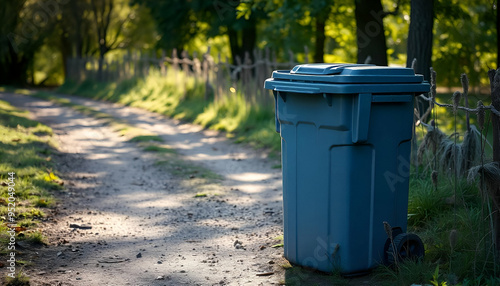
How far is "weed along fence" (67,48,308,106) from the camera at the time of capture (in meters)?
12.4

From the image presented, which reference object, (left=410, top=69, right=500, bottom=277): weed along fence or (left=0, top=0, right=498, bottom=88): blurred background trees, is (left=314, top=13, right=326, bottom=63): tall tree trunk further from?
(left=410, top=69, right=500, bottom=277): weed along fence

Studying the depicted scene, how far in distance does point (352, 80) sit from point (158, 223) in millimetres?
2705

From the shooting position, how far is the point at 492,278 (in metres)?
3.39

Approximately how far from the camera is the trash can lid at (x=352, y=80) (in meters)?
3.49

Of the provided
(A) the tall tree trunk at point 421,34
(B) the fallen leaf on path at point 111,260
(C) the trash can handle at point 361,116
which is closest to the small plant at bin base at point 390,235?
(C) the trash can handle at point 361,116

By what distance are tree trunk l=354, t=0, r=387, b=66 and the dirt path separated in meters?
2.74

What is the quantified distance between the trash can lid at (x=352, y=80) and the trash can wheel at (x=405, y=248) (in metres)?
1.00

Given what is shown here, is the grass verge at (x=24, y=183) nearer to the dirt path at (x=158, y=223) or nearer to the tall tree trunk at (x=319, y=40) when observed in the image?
the dirt path at (x=158, y=223)

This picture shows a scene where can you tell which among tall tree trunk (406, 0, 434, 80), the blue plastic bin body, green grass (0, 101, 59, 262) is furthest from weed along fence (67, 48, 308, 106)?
the blue plastic bin body

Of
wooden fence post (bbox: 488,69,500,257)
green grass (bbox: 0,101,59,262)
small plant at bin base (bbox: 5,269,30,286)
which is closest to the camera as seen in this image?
wooden fence post (bbox: 488,69,500,257)

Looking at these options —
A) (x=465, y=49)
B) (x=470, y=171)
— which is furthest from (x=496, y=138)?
(x=465, y=49)

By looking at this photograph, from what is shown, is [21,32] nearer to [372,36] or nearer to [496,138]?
[372,36]

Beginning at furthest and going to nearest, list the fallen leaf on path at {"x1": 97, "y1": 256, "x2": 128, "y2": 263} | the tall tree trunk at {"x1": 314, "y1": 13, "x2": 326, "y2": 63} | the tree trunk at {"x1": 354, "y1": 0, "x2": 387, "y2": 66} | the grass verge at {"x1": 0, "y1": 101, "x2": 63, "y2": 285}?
1. the tall tree trunk at {"x1": 314, "y1": 13, "x2": 326, "y2": 63}
2. the tree trunk at {"x1": 354, "y1": 0, "x2": 387, "y2": 66}
3. the grass verge at {"x1": 0, "y1": 101, "x2": 63, "y2": 285}
4. the fallen leaf on path at {"x1": 97, "y1": 256, "x2": 128, "y2": 263}

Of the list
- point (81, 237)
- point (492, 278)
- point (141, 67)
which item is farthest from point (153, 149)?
point (141, 67)
